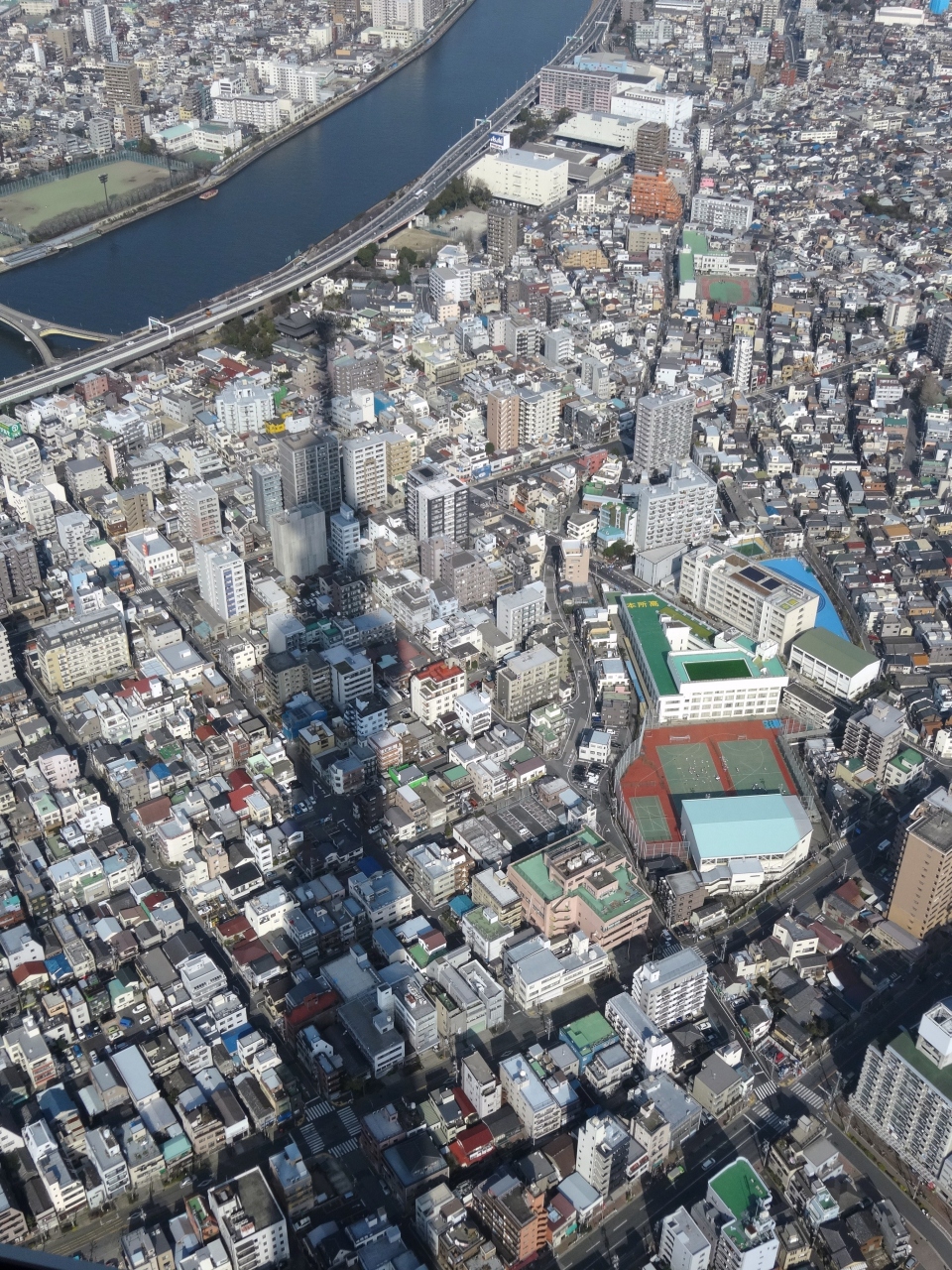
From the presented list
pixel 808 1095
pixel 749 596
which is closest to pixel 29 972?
pixel 808 1095

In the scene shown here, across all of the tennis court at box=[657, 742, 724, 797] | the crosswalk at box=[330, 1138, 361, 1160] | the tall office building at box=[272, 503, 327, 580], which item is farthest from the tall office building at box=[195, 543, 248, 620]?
the crosswalk at box=[330, 1138, 361, 1160]

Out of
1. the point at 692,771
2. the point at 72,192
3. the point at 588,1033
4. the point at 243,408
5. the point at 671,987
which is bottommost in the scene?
the point at 588,1033

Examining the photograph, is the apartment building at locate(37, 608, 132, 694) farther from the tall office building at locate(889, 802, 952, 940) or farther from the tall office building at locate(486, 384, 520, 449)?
the tall office building at locate(889, 802, 952, 940)

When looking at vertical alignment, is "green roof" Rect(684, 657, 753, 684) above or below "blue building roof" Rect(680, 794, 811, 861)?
above

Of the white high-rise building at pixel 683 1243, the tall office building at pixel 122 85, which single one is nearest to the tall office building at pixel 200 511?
the white high-rise building at pixel 683 1243

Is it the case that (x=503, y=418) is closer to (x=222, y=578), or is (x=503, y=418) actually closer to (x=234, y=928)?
(x=222, y=578)

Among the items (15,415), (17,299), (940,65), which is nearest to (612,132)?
(940,65)
